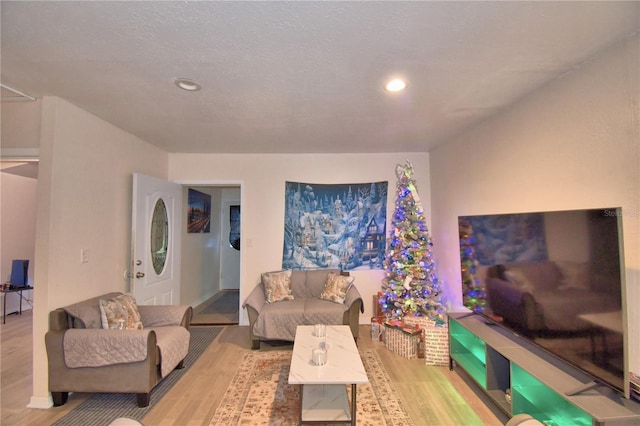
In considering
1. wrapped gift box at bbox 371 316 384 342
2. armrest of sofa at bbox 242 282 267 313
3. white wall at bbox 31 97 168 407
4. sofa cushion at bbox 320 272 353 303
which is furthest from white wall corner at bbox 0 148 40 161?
wrapped gift box at bbox 371 316 384 342

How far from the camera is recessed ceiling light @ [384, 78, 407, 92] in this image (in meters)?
2.12

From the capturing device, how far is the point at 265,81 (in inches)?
83.4

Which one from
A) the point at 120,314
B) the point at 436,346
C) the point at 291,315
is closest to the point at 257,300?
the point at 291,315

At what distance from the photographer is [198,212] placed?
5.30 m

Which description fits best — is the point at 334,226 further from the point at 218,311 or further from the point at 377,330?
the point at 218,311

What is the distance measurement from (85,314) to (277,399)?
1.79 m

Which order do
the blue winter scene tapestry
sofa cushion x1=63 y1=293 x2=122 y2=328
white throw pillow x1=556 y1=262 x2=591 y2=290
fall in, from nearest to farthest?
white throw pillow x1=556 y1=262 x2=591 y2=290 < sofa cushion x1=63 y1=293 x2=122 y2=328 < the blue winter scene tapestry

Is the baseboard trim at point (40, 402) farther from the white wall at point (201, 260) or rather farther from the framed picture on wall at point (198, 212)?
the framed picture on wall at point (198, 212)

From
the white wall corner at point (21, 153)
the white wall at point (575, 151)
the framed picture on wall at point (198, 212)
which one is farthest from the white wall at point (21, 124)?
the white wall at point (575, 151)

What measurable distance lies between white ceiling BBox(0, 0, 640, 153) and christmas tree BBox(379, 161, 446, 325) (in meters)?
1.27

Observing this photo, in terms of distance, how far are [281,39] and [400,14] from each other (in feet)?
2.15

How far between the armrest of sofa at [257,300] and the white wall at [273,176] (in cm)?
54

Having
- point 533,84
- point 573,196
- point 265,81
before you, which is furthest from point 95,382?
point 533,84

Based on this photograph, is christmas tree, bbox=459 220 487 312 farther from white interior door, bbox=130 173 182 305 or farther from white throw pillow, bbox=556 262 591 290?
white interior door, bbox=130 173 182 305
